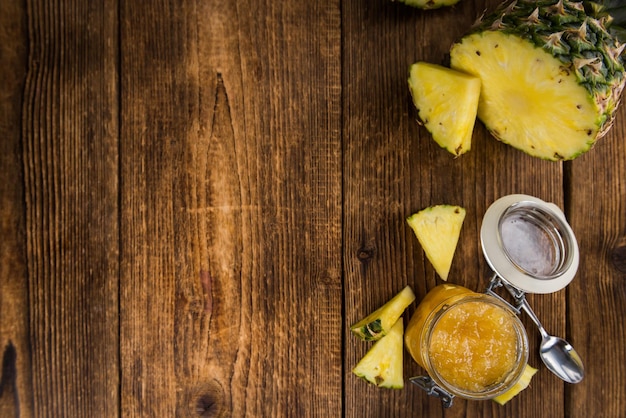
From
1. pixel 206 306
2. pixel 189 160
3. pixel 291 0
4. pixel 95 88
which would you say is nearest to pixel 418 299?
pixel 206 306

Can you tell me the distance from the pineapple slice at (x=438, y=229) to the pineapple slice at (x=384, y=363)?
0.16m

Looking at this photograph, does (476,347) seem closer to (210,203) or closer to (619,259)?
(619,259)

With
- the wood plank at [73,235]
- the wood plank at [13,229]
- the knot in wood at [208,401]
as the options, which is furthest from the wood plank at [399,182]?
the wood plank at [13,229]

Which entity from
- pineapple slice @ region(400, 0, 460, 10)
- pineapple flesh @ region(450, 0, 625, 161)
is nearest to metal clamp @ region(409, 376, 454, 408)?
pineapple flesh @ region(450, 0, 625, 161)

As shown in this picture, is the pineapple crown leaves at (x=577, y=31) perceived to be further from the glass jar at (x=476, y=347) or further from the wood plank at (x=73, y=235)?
the wood plank at (x=73, y=235)

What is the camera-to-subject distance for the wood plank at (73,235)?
41.9 inches

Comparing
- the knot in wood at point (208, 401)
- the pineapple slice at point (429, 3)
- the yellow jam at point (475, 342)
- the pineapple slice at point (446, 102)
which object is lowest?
the knot in wood at point (208, 401)

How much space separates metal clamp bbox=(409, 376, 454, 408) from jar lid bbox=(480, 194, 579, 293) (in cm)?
25

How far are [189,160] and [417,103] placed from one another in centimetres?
46

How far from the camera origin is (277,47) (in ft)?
3.53

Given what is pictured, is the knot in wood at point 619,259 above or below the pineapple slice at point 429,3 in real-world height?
below

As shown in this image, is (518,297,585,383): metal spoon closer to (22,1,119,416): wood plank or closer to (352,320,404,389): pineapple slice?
(352,320,404,389): pineapple slice

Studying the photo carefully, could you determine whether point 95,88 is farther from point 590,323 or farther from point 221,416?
point 590,323

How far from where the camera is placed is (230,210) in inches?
42.3
